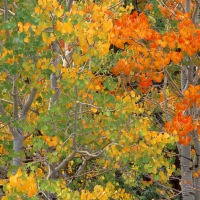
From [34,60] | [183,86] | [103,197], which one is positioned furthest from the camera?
[183,86]

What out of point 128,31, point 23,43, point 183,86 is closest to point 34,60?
point 23,43

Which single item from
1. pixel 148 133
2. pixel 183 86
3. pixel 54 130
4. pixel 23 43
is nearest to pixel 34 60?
pixel 23 43

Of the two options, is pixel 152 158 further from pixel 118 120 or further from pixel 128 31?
pixel 128 31

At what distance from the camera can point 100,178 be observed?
7.66 metres

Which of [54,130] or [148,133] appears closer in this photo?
[148,133]

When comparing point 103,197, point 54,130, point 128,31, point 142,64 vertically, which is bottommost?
point 103,197

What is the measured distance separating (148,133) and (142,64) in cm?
165

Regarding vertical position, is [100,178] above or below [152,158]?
below

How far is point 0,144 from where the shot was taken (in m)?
6.17

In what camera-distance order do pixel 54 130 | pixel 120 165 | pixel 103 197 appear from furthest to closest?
pixel 120 165 < pixel 54 130 < pixel 103 197

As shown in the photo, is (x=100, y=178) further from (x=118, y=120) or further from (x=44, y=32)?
(x=44, y=32)

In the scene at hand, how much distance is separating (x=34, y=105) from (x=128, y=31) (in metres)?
1.59

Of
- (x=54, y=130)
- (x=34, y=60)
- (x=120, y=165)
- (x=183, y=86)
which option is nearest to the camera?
(x=34, y=60)

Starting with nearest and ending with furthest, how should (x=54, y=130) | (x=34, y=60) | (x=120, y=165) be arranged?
(x=34, y=60)
(x=54, y=130)
(x=120, y=165)
